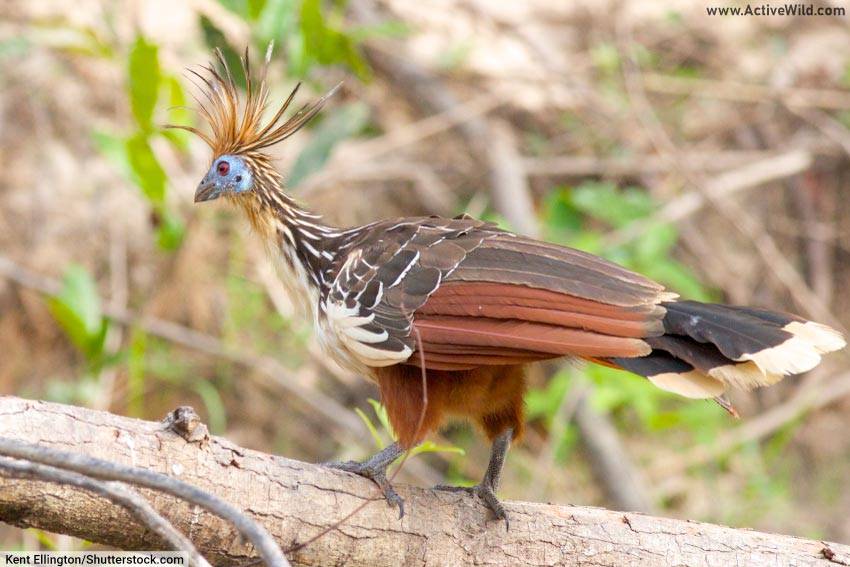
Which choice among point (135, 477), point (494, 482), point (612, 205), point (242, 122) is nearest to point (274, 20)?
point (242, 122)

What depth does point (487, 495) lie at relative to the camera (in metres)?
2.92

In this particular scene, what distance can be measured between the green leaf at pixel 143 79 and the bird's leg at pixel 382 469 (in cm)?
241

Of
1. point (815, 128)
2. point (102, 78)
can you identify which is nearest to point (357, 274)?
point (102, 78)

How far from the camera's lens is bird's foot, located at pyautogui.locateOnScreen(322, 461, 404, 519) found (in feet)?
8.98

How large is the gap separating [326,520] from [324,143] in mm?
2790

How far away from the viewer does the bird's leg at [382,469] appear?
2742mm

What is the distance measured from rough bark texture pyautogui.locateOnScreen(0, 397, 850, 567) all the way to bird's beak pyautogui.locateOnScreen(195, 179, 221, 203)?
1.26 meters

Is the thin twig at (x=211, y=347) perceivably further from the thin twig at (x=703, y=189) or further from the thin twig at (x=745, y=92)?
the thin twig at (x=745, y=92)

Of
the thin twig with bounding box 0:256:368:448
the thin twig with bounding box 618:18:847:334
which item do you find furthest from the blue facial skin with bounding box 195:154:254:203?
the thin twig with bounding box 618:18:847:334

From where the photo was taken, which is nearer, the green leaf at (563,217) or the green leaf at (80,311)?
the green leaf at (80,311)

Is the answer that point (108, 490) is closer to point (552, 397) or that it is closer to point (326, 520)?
point (326, 520)

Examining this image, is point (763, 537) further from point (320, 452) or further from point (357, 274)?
point (320, 452)

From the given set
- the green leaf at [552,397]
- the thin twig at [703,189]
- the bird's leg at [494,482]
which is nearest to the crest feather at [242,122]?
the bird's leg at [494,482]

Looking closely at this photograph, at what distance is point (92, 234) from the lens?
594 centimetres
